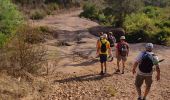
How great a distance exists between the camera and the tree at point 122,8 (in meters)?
29.3

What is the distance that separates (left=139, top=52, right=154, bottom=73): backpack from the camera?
34.4ft

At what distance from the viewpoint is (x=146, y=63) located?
10594 millimetres

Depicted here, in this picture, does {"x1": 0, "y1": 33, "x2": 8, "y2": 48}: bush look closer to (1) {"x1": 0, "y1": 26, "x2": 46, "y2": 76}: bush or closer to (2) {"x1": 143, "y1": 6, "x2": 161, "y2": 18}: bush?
(1) {"x1": 0, "y1": 26, "x2": 46, "y2": 76}: bush

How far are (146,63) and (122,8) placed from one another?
19435 mm

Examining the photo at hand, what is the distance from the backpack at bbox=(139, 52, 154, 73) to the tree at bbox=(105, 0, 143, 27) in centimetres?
1886

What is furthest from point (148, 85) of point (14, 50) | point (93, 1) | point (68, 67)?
point (93, 1)

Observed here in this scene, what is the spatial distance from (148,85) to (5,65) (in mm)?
4433

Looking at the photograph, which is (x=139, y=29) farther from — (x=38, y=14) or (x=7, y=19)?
(x=38, y=14)

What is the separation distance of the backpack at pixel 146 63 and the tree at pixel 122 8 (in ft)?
Answer: 61.9

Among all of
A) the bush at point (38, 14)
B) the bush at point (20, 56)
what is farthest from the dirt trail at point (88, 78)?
the bush at point (38, 14)

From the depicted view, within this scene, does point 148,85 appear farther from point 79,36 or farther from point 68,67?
point 79,36

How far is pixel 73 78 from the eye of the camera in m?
14.2

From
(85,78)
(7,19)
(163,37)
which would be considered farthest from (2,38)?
(163,37)

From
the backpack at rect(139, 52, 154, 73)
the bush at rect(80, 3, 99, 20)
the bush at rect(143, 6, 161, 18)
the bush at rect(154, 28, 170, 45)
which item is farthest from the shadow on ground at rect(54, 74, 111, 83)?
the bush at rect(80, 3, 99, 20)
